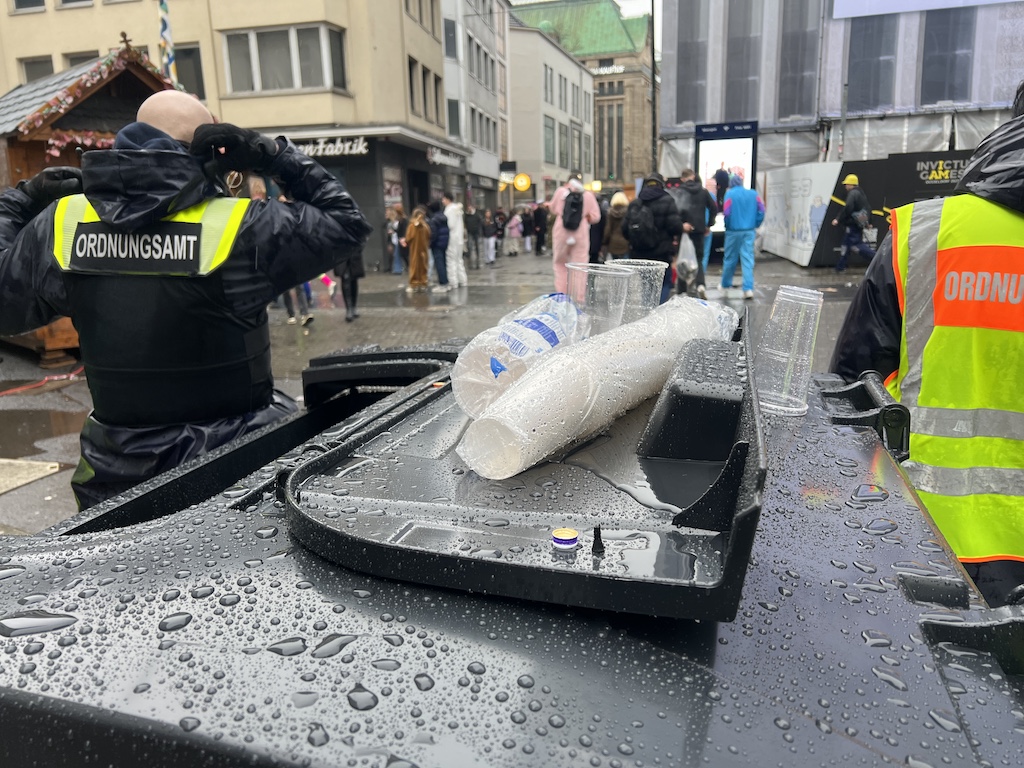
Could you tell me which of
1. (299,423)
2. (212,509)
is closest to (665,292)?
(299,423)

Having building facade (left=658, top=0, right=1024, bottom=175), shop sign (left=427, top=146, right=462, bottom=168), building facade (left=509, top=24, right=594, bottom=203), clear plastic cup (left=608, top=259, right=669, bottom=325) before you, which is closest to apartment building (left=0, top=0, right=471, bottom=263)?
shop sign (left=427, top=146, right=462, bottom=168)

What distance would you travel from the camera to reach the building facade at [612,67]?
277 ft

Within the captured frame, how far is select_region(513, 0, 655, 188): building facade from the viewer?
84562mm

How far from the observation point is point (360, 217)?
8.04 feet

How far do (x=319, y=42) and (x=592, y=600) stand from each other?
22.3m

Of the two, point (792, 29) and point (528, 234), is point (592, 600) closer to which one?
point (792, 29)

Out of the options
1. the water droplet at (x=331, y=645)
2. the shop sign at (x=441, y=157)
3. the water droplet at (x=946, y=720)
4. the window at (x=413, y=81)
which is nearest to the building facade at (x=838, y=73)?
the shop sign at (x=441, y=157)

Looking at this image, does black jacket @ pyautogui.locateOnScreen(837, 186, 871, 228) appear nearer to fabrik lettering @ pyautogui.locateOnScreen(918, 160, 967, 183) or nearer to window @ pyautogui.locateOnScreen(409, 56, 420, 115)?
fabrik lettering @ pyautogui.locateOnScreen(918, 160, 967, 183)

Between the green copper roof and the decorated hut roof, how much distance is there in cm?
8452

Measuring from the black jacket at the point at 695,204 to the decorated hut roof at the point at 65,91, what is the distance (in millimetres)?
7764

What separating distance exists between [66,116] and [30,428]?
3.39 meters

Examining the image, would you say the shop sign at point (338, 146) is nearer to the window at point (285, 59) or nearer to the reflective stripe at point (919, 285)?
the window at point (285, 59)

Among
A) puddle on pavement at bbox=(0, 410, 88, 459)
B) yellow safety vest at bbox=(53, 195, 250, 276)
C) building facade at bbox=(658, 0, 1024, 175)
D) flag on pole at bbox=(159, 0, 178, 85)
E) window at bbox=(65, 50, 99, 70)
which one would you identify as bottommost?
puddle on pavement at bbox=(0, 410, 88, 459)

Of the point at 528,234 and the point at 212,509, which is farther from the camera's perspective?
the point at 528,234
